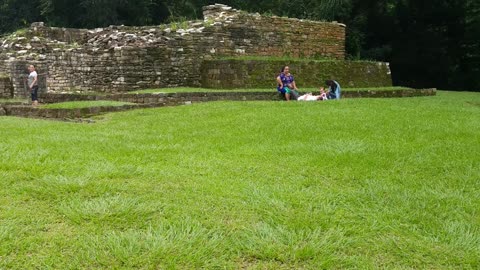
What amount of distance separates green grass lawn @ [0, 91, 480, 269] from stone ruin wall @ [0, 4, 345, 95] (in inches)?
334

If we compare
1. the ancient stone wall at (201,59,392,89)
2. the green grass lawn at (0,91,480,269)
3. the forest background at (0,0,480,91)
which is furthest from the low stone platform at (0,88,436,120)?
the forest background at (0,0,480,91)

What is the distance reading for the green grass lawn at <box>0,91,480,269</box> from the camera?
2875 mm

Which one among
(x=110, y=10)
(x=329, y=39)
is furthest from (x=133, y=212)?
(x=110, y=10)

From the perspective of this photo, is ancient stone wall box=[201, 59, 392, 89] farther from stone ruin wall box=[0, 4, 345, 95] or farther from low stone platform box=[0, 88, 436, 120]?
low stone platform box=[0, 88, 436, 120]

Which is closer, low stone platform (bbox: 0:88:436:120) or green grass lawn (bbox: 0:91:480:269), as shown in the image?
green grass lawn (bbox: 0:91:480:269)

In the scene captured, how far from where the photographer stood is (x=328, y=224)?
10.9ft

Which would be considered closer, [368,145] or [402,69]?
[368,145]

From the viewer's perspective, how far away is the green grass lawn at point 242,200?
9.43ft

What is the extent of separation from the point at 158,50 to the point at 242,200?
11890 millimetres

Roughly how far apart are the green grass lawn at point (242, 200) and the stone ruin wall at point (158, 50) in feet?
27.8

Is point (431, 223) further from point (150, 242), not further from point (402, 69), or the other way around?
point (402, 69)

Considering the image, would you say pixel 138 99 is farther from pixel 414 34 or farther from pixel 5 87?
pixel 414 34

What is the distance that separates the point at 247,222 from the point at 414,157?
97.0 inches

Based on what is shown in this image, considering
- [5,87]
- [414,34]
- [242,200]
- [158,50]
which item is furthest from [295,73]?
[414,34]
